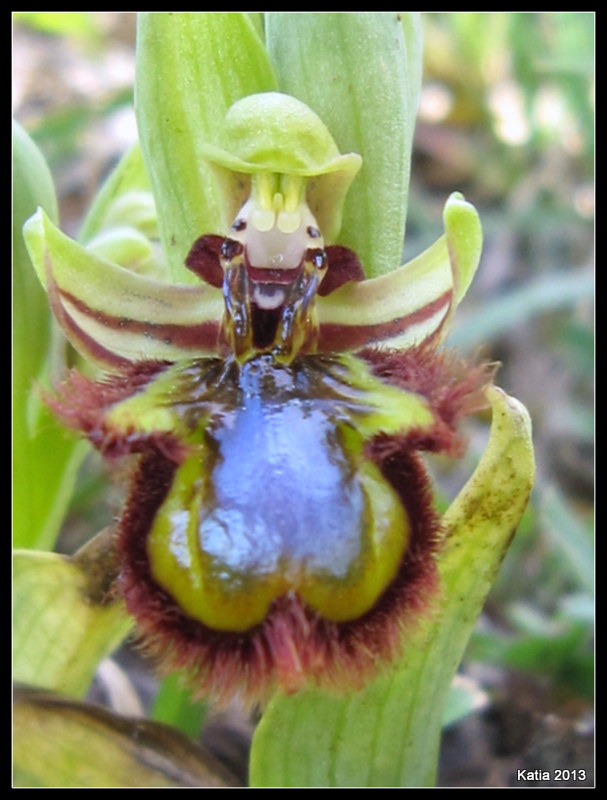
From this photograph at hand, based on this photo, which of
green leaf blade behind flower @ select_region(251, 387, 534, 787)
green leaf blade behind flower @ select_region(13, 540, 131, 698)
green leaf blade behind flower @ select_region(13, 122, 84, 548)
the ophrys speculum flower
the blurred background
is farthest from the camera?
the blurred background

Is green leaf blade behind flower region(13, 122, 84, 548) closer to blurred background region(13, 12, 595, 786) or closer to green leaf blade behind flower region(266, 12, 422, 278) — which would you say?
green leaf blade behind flower region(266, 12, 422, 278)

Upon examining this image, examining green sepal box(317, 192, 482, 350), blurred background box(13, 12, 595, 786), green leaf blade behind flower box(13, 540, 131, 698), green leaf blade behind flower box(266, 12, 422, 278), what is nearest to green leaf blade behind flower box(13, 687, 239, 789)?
green leaf blade behind flower box(13, 540, 131, 698)

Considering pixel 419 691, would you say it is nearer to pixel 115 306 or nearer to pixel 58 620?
pixel 58 620

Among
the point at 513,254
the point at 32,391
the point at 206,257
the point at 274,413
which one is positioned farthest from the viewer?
the point at 513,254

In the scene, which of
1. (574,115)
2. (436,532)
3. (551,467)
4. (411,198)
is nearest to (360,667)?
(436,532)

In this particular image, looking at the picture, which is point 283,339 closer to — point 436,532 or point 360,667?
point 436,532

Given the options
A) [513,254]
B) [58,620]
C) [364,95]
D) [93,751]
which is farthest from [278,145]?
[513,254]
